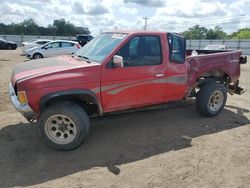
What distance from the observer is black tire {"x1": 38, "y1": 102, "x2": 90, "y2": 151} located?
16.1ft

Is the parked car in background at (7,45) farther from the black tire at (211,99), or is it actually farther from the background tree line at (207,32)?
the background tree line at (207,32)

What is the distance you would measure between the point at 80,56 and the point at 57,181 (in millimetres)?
2578

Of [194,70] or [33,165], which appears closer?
[33,165]

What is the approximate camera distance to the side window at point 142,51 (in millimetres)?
5488

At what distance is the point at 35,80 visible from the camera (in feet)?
15.5

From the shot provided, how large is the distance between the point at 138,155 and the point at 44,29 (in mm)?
84334

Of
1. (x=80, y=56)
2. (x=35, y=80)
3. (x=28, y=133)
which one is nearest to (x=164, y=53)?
(x=80, y=56)

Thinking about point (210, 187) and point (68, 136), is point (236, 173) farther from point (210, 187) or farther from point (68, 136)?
point (68, 136)

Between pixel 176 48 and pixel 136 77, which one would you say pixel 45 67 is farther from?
pixel 176 48

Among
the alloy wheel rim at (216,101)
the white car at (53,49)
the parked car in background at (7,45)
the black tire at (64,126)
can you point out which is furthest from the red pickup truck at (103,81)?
the parked car in background at (7,45)

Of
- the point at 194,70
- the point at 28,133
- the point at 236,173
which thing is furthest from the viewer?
the point at 194,70

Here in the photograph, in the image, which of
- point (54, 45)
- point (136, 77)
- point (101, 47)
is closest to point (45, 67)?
point (101, 47)

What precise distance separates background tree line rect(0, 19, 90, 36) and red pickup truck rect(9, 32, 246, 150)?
2919 inches

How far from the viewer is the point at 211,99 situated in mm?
7051
